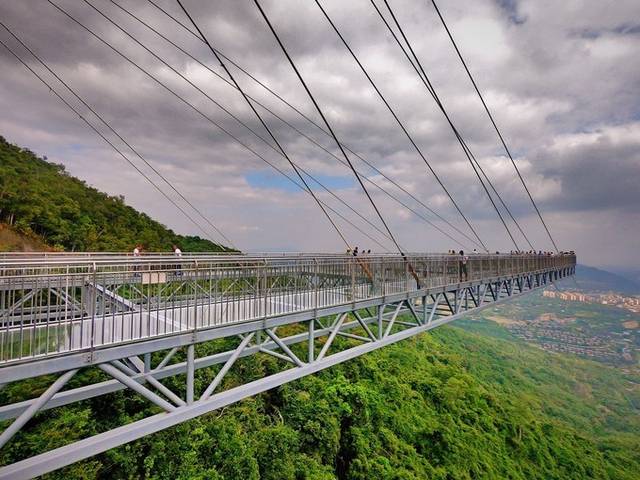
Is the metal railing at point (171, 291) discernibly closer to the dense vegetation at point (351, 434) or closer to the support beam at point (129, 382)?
the support beam at point (129, 382)

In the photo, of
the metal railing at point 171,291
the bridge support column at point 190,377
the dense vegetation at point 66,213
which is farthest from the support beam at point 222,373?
the dense vegetation at point 66,213

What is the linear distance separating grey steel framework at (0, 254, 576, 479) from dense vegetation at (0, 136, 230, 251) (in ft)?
36.1

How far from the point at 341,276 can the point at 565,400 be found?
61.9 meters

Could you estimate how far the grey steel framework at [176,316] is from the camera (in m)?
4.44

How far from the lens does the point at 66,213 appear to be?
24016 millimetres

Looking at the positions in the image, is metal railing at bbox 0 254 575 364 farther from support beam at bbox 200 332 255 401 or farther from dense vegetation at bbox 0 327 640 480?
dense vegetation at bbox 0 327 640 480

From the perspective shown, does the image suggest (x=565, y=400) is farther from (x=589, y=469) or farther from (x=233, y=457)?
(x=233, y=457)

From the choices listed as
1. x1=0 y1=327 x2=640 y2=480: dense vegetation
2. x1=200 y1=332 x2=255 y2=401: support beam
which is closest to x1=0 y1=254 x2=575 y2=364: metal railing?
x1=200 y1=332 x2=255 y2=401: support beam

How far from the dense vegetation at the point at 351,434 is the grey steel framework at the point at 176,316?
2053mm

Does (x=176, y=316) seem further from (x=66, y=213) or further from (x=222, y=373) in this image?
(x=66, y=213)

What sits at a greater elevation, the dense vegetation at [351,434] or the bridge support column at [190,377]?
the bridge support column at [190,377]

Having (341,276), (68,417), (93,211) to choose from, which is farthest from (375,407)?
(93,211)

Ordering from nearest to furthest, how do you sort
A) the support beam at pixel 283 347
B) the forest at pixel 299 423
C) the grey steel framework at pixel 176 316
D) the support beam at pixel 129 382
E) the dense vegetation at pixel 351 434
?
the grey steel framework at pixel 176 316, the support beam at pixel 129 382, the support beam at pixel 283 347, the dense vegetation at pixel 351 434, the forest at pixel 299 423

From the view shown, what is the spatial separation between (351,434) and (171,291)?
1069cm
